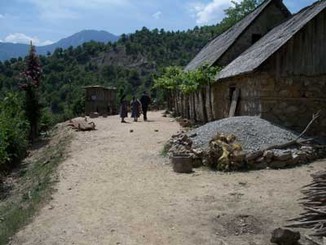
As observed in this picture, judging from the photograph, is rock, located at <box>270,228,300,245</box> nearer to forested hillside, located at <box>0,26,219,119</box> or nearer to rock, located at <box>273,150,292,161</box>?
rock, located at <box>273,150,292,161</box>

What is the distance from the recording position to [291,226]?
7062mm

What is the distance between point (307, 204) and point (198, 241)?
7.61 feet

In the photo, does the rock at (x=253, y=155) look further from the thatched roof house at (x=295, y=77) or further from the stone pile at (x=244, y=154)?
the thatched roof house at (x=295, y=77)

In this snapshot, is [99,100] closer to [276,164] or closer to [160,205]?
[276,164]

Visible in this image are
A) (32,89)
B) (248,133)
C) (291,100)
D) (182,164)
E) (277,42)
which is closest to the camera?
(182,164)

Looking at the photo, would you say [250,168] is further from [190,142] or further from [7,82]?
[7,82]

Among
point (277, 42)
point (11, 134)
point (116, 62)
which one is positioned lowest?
point (11, 134)

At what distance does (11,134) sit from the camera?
673 inches

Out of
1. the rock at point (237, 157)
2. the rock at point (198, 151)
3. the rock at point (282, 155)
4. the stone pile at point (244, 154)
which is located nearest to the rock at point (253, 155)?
the stone pile at point (244, 154)

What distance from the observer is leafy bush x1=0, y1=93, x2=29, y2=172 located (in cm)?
1527

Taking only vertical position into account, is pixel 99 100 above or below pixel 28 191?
above

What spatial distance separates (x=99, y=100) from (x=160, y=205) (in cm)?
2535

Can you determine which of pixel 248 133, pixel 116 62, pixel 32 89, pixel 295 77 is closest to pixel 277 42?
pixel 295 77

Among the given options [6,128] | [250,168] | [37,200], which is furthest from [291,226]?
[6,128]
